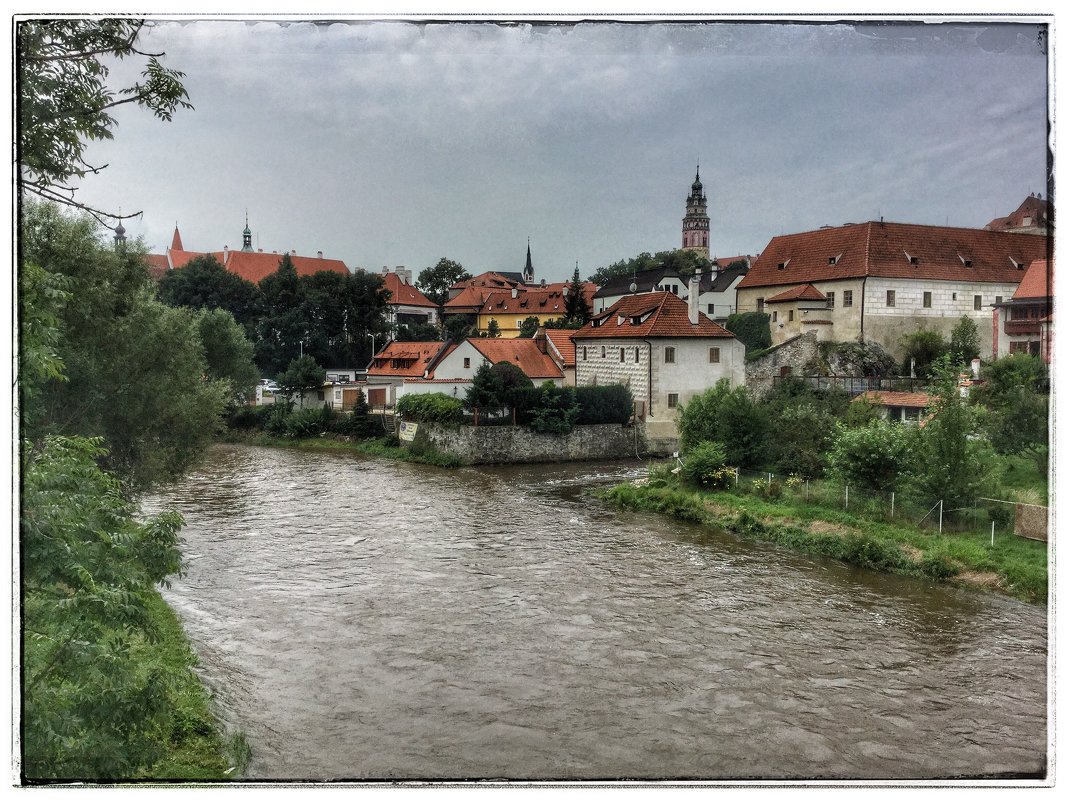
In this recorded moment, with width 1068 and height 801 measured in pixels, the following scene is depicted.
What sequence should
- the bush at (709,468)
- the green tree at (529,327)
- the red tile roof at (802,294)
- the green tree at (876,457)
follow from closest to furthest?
the green tree at (876,457) → the bush at (709,468) → the red tile roof at (802,294) → the green tree at (529,327)

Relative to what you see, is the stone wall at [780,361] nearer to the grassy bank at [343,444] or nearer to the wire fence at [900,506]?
the wire fence at [900,506]

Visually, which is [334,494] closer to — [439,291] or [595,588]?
[439,291]

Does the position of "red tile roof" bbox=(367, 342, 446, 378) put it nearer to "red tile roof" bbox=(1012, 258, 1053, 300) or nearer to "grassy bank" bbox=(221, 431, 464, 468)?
"grassy bank" bbox=(221, 431, 464, 468)

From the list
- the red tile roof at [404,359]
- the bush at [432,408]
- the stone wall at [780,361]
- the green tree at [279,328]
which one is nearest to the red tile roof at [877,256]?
the stone wall at [780,361]

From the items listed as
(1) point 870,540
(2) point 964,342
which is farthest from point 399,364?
(1) point 870,540

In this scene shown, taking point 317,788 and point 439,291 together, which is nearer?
point 317,788

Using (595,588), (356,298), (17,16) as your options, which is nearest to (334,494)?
(356,298)

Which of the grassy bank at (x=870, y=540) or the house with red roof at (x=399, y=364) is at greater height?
the house with red roof at (x=399, y=364)
